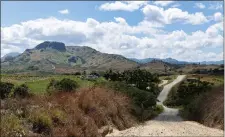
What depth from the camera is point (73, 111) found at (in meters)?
17.9

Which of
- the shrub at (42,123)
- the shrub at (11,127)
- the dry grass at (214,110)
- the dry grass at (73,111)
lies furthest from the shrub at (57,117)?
the dry grass at (214,110)

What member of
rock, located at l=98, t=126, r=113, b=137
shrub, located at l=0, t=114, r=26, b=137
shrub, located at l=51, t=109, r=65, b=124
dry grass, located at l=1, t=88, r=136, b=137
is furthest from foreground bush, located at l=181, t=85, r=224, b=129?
shrub, located at l=0, t=114, r=26, b=137

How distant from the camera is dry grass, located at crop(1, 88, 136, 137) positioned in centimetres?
1560

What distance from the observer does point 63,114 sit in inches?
665

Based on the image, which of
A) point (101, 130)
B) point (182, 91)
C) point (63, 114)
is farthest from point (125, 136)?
point (182, 91)

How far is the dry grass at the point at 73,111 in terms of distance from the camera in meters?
15.6

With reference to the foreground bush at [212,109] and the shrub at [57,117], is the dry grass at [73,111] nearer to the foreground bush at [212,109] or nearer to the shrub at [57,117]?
the shrub at [57,117]

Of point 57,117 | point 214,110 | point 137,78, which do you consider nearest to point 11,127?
point 57,117

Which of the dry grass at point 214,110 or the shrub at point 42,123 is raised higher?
the shrub at point 42,123

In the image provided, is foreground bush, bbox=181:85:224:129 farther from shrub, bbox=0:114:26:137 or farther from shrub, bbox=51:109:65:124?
shrub, bbox=0:114:26:137

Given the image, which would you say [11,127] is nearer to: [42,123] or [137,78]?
[42,123]

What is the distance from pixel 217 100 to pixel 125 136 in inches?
373

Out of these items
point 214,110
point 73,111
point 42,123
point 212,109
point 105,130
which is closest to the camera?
point 42,123

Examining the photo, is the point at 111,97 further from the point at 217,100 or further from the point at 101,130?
the point at 217,100
